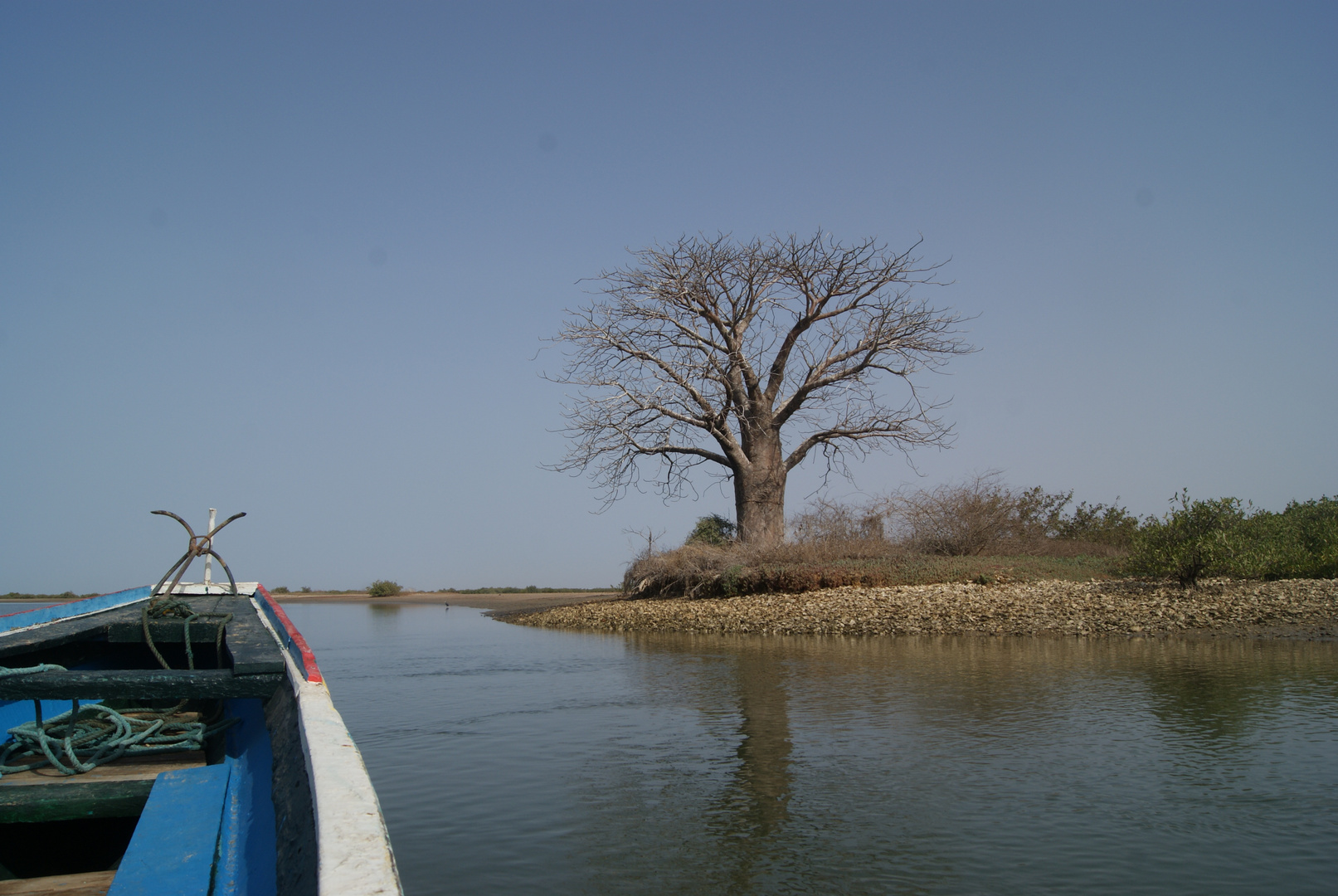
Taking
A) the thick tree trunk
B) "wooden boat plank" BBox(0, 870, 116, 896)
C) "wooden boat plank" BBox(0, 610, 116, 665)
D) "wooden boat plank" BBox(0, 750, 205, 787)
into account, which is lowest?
"wooden boat plank" BBox(0, 870, 116, 896)

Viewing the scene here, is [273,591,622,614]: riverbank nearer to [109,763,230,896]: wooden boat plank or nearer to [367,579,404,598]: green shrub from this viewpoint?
[367,579,404,598]: green shrub

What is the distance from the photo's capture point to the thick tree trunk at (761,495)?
80.9 ft

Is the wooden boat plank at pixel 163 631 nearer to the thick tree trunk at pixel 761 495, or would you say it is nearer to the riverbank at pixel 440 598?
the thick tree trunk at pixel 761 495

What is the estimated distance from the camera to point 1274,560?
1802 centimetres

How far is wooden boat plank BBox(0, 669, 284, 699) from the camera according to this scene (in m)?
3.22

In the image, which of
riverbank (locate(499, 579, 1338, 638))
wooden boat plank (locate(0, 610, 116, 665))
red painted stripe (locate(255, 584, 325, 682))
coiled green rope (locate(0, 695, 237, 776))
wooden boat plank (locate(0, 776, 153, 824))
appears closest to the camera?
wooden boat plank (locate(0, 776, 153, 824))

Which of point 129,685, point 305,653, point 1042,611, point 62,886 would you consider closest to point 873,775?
point 305,653

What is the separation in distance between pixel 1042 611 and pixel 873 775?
11.1m

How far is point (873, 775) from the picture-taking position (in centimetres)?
693

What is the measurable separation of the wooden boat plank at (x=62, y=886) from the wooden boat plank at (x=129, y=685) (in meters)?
0.60

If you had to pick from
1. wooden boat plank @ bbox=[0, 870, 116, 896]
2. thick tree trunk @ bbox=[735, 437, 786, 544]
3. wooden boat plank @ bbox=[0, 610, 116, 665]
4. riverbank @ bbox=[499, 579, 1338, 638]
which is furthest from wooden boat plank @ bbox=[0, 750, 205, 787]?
thick tree trunk @ bbox=[735, 437, 786, 544]

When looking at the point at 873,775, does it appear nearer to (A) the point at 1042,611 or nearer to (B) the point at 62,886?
(B) the point at 62,886

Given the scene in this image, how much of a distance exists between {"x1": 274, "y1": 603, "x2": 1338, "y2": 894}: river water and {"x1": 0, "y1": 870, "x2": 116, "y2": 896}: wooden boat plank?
233 cm

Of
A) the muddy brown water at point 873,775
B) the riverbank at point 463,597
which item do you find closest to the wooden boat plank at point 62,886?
the muddy brown water at point 873,775
